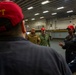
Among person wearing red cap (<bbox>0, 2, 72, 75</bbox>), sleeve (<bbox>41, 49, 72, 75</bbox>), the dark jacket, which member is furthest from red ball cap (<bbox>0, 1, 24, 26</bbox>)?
sleeve (<bbox>41, 49, 72, 75</bbox>)

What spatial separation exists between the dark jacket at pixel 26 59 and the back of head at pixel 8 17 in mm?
72

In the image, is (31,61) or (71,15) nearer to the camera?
(31,61)

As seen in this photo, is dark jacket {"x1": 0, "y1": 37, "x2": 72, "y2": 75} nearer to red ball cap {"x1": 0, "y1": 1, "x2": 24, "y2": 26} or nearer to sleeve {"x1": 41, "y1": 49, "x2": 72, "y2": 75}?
sleeve {"x1": 41, "y1": 49, "x2": 72, "y2": 75}

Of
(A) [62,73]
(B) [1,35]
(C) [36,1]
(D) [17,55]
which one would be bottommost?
(A) [62,73]

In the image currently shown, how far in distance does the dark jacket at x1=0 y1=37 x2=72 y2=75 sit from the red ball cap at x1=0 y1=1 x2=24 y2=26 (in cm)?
11

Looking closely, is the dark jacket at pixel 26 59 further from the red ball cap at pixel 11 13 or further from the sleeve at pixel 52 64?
the red ball cap at pixel 11 13

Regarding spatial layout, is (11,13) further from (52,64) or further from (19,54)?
(52,64)

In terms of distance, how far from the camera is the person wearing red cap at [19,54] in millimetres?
860

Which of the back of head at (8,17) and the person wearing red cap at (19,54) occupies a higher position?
the back of head at (8,17)

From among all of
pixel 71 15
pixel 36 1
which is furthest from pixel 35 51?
pixel 71 15

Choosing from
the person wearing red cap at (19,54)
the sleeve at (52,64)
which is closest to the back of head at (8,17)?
the person wearing red cap at (19,54)

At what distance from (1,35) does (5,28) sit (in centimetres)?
6

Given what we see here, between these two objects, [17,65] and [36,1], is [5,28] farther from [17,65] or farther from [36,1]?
[36,1]

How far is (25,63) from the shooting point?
2.83 feet
